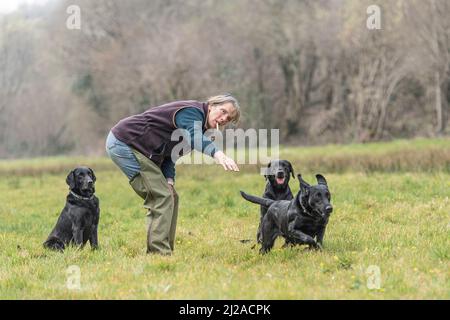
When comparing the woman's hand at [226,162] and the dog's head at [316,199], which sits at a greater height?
the woman's hand at [226,162]

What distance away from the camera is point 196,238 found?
9141 millimetres

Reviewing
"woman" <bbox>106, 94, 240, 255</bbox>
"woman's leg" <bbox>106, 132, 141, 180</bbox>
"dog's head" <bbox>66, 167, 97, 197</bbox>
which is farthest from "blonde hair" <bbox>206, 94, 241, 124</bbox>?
"dog's head" <bbox>66, 167, 97, 197</bbox>

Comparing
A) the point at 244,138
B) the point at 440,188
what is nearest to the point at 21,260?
the point at 440,188

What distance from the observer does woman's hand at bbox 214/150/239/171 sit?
257 inches

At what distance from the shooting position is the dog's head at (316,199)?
6855 mm

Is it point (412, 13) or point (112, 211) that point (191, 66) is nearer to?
point (412, 13)

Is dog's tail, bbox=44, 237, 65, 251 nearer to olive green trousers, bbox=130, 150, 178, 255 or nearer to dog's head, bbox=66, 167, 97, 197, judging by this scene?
dog's head, bbox=66, 167, 97, 197

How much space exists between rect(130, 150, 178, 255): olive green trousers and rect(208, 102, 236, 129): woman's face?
0.95 m
